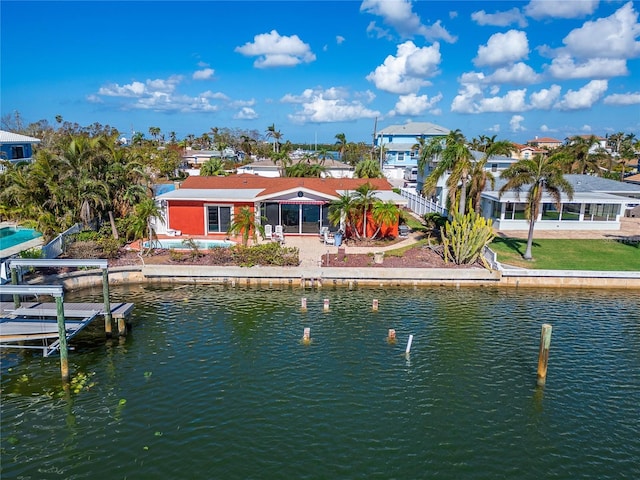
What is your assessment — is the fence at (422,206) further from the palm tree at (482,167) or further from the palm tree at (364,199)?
the palm tree at (364,199)

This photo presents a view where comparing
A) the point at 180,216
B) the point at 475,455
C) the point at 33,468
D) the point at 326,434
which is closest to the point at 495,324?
the point at 475,455

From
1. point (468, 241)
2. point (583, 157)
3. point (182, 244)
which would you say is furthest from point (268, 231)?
point (583, 157)

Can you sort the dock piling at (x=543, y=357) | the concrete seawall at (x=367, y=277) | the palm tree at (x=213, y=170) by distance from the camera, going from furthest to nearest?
the palm tree at (x=213, y=170) → the concrete seawall at (x=367, y=277) → the dock piling at (x=543, y=357)

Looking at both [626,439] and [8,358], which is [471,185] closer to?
[626,439]

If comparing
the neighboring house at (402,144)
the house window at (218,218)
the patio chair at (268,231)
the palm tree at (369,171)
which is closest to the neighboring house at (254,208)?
the house window at (218,218)

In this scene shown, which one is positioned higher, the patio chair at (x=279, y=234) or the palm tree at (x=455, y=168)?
the palm tree at (x=455, y=168)

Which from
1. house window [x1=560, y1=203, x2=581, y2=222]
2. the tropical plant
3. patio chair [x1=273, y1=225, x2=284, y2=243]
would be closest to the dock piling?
the tropical plant
